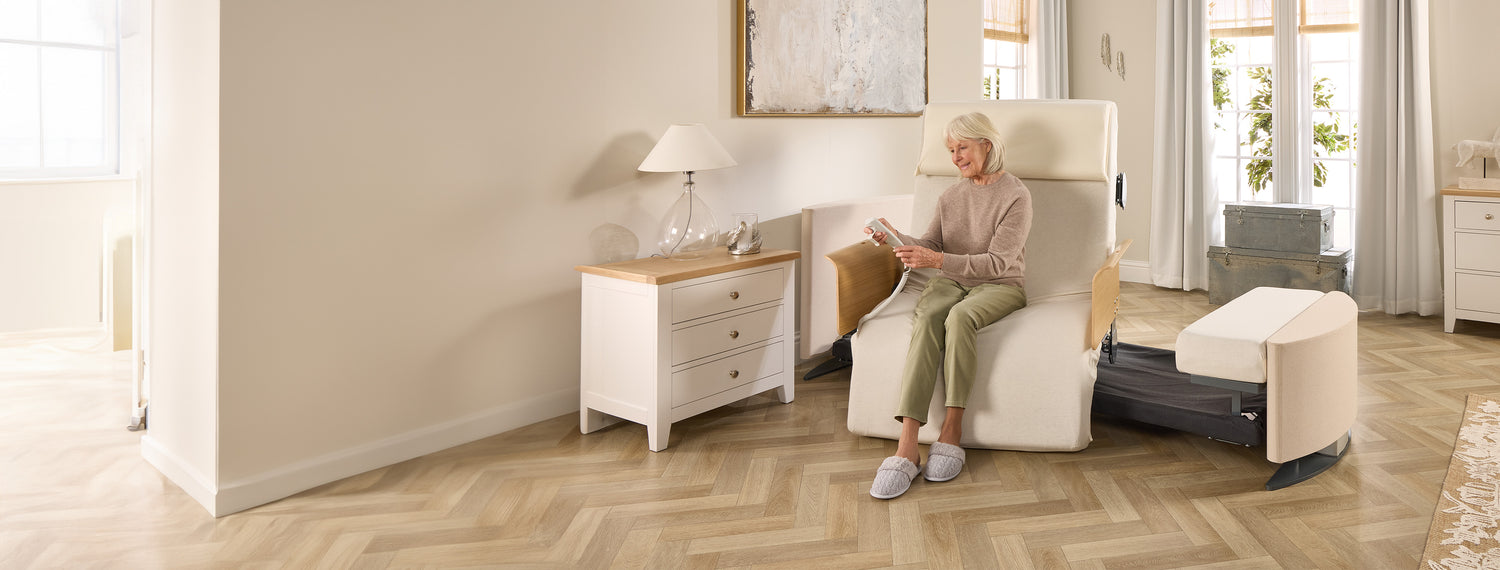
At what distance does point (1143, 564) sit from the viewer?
227 cm

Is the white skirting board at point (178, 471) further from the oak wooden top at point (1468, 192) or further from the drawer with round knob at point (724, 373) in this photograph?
the oak wooden top at point (1468, 192)

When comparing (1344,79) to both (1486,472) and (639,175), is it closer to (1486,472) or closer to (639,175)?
(1486,472)

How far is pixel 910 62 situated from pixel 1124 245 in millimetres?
1717

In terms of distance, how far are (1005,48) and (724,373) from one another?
149 inches

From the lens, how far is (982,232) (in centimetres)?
323

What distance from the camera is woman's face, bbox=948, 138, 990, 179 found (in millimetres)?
3172

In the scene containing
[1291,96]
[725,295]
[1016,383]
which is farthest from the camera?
[1291,96]

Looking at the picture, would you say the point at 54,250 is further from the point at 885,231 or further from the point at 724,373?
the point at 885,231

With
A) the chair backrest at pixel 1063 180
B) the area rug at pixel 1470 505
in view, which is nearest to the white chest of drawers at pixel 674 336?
the chair backrest at pixel 1063 180

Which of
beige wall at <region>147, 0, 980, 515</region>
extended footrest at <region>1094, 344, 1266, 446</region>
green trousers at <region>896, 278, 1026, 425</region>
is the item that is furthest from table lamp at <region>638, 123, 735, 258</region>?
extended footrest at <region>1094, 344, 1266, 446</region>

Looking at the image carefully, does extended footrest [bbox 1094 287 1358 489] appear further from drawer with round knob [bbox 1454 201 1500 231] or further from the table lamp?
drawer with round knob [bbox 1454 201 1500 231]

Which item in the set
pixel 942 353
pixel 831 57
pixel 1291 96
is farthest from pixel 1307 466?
pixel 1291 96

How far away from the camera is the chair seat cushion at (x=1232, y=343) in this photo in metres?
2.66

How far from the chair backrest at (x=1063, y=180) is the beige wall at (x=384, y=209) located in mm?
1237
